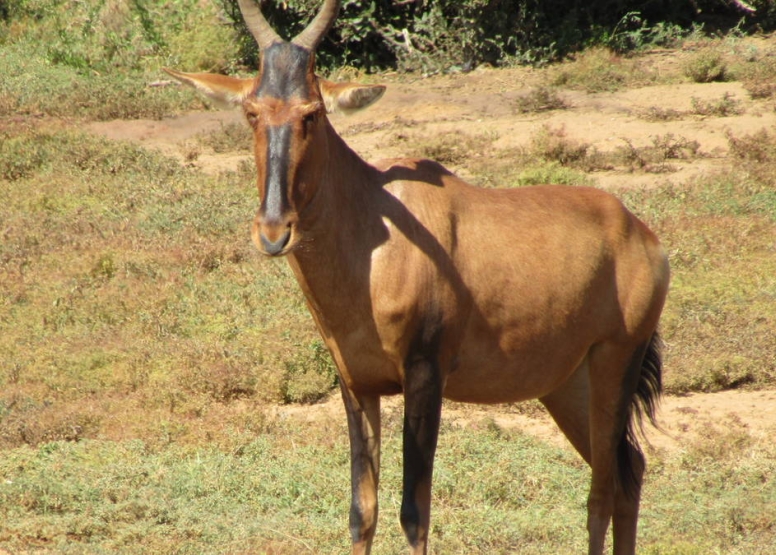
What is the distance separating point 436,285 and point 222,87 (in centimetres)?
113

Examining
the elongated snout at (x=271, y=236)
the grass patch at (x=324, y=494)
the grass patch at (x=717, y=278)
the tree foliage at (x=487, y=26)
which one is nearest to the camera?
the elongated snout at (x=271, y=236)

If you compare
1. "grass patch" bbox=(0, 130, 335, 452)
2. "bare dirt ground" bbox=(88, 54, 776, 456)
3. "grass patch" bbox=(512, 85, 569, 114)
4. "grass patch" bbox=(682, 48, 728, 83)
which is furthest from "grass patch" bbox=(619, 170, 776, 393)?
"grass patch" bbox=(682, 48, 728, 83)

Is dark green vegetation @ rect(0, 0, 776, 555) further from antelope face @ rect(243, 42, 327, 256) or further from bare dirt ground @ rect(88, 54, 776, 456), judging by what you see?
antelope face @ rect(243, 42, 327, 256)

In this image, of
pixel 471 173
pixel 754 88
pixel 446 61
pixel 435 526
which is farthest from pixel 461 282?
pixel 446 61

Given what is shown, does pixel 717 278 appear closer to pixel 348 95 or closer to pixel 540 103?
pixel 348 95

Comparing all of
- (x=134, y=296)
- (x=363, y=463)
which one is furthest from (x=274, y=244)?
(x=134, y=296)

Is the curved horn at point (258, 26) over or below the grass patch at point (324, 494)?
over

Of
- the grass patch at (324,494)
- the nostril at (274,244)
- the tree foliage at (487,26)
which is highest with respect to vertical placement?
the nostril at (274,244)

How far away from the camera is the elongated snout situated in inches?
157

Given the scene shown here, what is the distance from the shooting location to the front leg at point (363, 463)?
4.72 meters

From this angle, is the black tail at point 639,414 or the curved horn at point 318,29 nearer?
the curved horn at point 318,29

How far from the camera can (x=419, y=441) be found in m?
4.58

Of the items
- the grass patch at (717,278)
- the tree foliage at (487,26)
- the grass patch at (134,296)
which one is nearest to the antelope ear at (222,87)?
the grass patch at (134,296)

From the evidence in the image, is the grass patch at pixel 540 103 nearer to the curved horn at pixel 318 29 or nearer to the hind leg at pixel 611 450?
the hind leg at pixel 611 450
